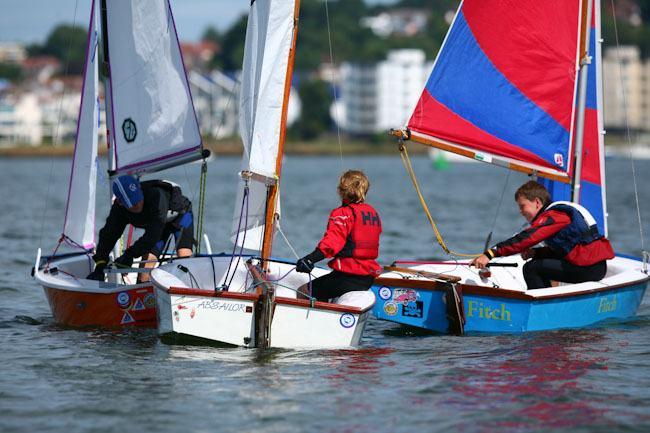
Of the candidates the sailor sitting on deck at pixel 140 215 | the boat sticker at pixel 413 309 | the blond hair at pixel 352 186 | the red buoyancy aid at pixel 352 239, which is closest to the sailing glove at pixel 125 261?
the sailor sitting on deck at pixel 140 215

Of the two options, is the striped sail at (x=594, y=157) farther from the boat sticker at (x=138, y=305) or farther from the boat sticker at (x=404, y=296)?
the boat sticker at (x=138, y=305)

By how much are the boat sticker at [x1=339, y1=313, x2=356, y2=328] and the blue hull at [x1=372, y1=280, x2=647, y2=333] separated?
4.06ft

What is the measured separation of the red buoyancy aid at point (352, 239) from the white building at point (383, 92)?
394 ft

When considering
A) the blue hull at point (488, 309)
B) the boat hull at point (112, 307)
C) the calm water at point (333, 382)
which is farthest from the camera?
the boat hull at point (112, 307)

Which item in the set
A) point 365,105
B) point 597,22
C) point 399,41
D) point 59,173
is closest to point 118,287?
point 597,22

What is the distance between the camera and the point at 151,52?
1094 centimetres

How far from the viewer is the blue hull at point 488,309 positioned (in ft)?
33.3

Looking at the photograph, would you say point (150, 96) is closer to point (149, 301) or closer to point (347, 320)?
point (149, 301)

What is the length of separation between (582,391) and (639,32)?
15031 centimetres

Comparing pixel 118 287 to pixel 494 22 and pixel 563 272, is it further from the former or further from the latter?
pixel 494 22

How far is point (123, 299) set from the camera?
408 inches

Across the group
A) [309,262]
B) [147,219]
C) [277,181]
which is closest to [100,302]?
[147,219]

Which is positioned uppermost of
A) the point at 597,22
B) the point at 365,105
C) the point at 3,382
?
the point at 365,105

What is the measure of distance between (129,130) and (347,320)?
3.08 meters
